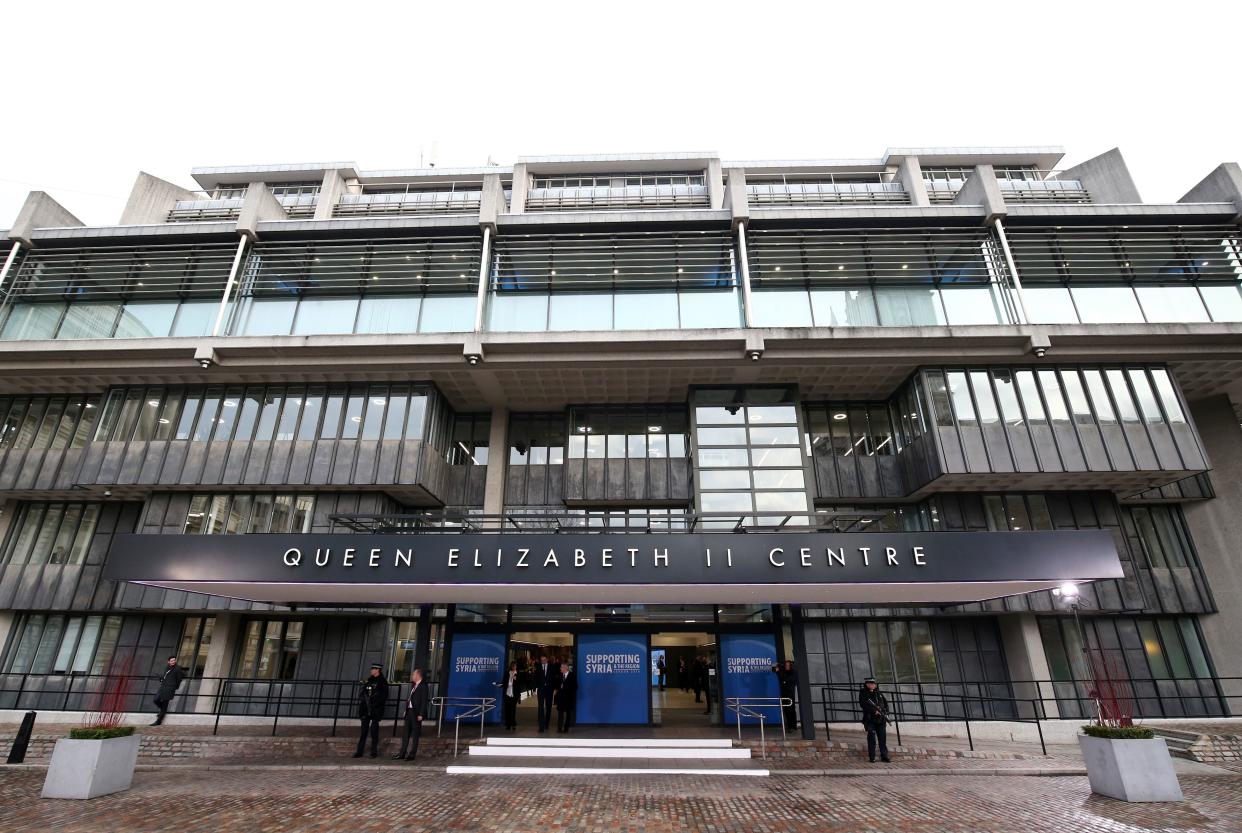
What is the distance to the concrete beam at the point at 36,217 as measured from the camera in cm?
2133

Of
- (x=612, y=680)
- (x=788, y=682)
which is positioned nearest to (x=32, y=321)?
(x=612, y=680)

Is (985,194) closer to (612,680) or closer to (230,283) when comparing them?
(612,680)

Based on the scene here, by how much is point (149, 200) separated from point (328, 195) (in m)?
8.38

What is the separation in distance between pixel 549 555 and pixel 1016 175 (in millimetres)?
38060

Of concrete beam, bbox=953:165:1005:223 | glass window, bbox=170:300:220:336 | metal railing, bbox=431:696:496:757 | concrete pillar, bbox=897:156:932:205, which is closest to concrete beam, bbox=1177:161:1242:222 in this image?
concrete beam, bbox=953:165:1005:223

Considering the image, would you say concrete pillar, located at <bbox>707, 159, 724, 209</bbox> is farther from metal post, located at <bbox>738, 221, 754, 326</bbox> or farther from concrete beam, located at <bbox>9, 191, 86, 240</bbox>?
concrete beam, located at <bbox>9, 191, 86, 240</bbox>

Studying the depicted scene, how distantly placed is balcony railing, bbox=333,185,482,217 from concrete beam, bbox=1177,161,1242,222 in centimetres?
3118

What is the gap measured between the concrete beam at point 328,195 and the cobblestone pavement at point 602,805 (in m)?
26.4

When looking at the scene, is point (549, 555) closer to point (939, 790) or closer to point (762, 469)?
point (939, 790)

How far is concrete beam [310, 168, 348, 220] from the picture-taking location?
100ft

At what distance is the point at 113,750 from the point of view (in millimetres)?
9922

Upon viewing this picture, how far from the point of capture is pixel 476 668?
16.0m

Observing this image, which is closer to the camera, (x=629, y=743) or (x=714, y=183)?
(x=629, y=743)

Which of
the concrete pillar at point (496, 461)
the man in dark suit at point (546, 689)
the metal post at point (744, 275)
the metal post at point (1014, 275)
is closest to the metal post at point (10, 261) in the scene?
the concrete pillar at point (496, 461)
